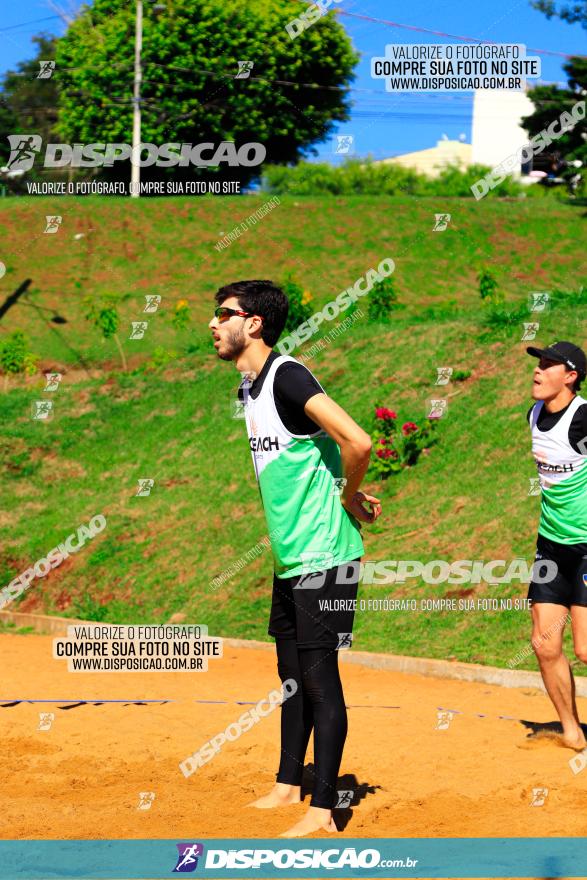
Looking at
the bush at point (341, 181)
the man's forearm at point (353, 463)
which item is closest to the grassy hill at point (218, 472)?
the man's forearm at point (353, 463)

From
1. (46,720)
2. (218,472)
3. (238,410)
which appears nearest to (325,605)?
(46,720)

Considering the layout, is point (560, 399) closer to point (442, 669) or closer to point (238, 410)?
point (442, 669)

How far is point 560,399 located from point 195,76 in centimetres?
4319

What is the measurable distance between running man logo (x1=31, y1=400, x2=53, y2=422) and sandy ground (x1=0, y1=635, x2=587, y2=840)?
36.5 feet

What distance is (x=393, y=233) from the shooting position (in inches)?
1516

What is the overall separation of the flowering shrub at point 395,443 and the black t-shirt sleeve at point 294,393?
989 centimetres

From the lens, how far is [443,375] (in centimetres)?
1692

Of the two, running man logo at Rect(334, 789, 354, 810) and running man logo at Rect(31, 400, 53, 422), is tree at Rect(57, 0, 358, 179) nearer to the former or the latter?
running man logo at Rect(31, 400, 53, 422)

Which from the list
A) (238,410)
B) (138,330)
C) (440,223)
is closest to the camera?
(238,410)

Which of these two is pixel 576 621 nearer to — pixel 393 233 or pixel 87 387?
pixel 87 387

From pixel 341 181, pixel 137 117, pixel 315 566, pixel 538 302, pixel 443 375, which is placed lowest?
pixel 315 566

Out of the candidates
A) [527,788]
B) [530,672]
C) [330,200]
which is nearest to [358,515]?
[527,788]

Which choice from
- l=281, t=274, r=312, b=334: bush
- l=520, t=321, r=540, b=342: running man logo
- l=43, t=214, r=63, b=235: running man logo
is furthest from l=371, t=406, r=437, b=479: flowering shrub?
l=43, t=214, r=63, b=235: running man logo

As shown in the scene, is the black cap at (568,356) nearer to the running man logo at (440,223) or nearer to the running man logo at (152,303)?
the running man logo at (440,223)
